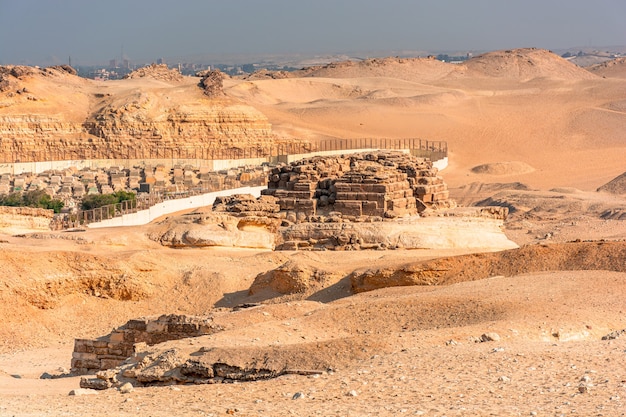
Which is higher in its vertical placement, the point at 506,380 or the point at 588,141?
the point at 506,380

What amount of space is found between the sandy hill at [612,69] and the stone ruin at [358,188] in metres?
97.3

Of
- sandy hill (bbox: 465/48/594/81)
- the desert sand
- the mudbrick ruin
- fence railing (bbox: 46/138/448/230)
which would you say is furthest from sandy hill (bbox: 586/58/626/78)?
the mudbrick ruin

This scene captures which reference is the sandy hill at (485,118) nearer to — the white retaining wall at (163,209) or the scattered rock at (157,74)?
the scattered rock at (157,74)

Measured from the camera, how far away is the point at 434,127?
222 ft

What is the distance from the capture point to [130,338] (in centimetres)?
1418

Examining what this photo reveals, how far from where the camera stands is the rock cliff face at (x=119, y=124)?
49312 mm

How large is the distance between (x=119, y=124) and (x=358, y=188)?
28579 millimetres

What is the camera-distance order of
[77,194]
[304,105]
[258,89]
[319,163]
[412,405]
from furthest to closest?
[258,89] < [304,105] < [77,194] < [319,163] < [412,405]

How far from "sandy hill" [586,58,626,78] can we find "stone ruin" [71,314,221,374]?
110 metres

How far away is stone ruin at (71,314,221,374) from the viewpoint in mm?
13930

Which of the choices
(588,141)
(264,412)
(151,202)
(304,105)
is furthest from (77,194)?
(304,105)

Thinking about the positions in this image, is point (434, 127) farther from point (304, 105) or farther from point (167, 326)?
point (167, 326)

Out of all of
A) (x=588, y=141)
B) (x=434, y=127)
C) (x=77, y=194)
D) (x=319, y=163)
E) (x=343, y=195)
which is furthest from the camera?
(x=434, y=127)

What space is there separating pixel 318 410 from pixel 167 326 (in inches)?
200
